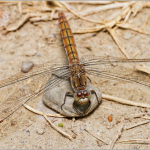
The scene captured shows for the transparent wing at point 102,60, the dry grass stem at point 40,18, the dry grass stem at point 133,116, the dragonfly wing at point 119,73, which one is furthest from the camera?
the dry grass stem at point 40,18

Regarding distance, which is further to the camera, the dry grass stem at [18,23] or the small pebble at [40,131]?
the dry grass stem at [18,23]

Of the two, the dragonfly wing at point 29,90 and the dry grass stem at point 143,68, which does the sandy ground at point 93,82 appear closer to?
the dragonfly wing at point 29,90

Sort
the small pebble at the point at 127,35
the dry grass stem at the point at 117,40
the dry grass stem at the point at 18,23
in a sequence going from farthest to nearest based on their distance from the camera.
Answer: the dry grass stem at the point at 18,23 → the small pebble at the point at 127,35 → the dry grass stem at the point at 117,40

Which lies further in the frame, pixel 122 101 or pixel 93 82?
pixel 93 82

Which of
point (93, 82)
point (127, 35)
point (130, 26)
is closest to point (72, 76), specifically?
point (93, 82)

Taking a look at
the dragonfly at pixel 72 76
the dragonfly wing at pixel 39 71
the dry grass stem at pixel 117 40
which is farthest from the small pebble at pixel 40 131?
the dry grass stem at pixel 117 40

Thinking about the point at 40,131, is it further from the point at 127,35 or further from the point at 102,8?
the point at 102,8

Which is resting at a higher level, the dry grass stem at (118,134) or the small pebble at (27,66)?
the small pebble at (27,66)
